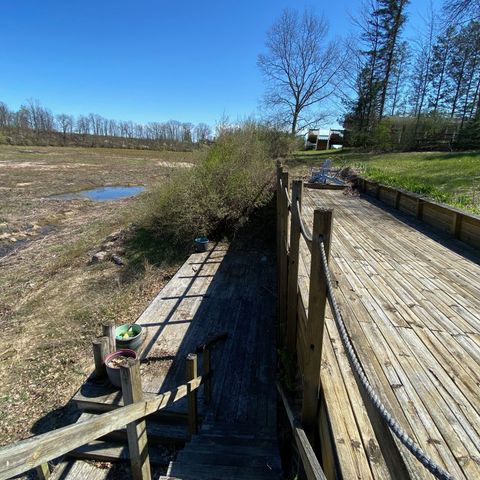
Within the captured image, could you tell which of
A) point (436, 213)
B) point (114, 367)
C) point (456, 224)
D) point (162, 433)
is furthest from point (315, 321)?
point (436, 213)

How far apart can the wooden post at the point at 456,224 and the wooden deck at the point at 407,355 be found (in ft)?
1.61

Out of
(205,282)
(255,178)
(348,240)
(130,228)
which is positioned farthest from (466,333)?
(130,228)

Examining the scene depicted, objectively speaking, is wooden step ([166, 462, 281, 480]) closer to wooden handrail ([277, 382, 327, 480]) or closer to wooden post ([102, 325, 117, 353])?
wooden handrail ([277, 382, 327, 480])

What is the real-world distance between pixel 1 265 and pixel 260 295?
8.17m

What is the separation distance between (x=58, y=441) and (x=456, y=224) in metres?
6.04

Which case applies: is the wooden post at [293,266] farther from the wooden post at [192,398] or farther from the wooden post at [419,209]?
the wooden post at [419,209]

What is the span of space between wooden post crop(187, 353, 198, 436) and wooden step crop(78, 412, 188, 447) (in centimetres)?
24

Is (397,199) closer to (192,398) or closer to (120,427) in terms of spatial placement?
(192,398)

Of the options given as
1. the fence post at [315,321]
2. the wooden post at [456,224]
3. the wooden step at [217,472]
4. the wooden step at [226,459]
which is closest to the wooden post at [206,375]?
the wooden step at [226,459]

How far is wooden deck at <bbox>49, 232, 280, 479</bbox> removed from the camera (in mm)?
3268

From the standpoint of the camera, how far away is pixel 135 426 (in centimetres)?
249

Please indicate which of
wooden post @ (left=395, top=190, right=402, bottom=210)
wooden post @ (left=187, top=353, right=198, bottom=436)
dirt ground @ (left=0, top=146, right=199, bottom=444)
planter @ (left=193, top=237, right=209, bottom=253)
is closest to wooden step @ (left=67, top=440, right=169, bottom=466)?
wooden post @ (left=187, top=353, right=198, bottom=436)

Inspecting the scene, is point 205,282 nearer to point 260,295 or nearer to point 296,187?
point 260,295

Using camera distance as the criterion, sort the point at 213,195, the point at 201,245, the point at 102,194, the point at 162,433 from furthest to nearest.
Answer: the point at 102,194, the point at 213,195, the point at 201,245, the point at 162,433
